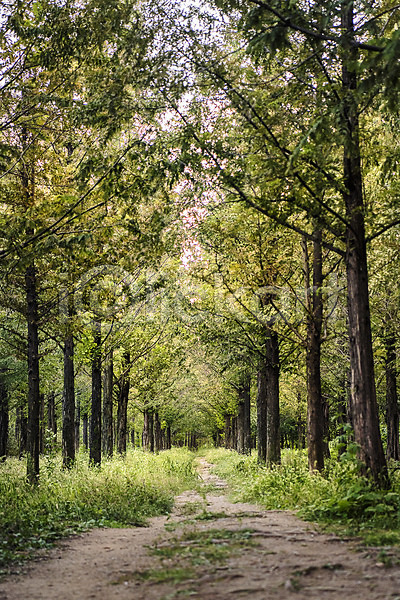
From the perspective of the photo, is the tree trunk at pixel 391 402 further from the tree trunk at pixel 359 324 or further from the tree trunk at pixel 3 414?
the tree trunk at pixel 3 414

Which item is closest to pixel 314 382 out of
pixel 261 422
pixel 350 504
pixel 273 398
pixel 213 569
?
pixel 273 398

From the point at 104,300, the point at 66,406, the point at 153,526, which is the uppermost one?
the point at 104,300

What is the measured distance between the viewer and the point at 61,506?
8.66 m

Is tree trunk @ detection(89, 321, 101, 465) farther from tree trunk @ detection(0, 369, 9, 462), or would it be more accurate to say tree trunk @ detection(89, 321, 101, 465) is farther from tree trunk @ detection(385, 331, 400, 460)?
tree trunk @ detection(0, 369, 9, 462)

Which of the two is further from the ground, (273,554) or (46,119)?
(46,119)

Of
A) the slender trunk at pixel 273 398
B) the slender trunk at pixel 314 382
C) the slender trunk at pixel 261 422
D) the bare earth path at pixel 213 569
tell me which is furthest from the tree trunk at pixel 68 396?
the bare earth path at pixel 213 569

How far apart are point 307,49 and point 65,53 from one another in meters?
3.64

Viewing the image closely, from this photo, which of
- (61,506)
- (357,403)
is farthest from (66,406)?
(357,403)

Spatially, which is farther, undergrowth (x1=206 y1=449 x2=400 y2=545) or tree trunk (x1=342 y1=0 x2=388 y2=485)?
tree trunk (x1=342 y1=0 x2=388 y2=485)

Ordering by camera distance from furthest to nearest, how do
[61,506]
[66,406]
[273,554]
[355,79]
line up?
[66,406] < [61,506] < [355,79] < [273,554]

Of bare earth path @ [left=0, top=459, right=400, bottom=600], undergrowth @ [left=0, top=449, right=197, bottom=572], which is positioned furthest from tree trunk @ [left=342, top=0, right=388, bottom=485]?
undergrowth @ [left=0, top=449, right=197, bottom=572]

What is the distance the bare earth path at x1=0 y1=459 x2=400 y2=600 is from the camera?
359 cm

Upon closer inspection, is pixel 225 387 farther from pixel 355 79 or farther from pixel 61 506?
pixel 355 79

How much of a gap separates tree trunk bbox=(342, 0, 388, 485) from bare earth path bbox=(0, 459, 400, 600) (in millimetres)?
1567
